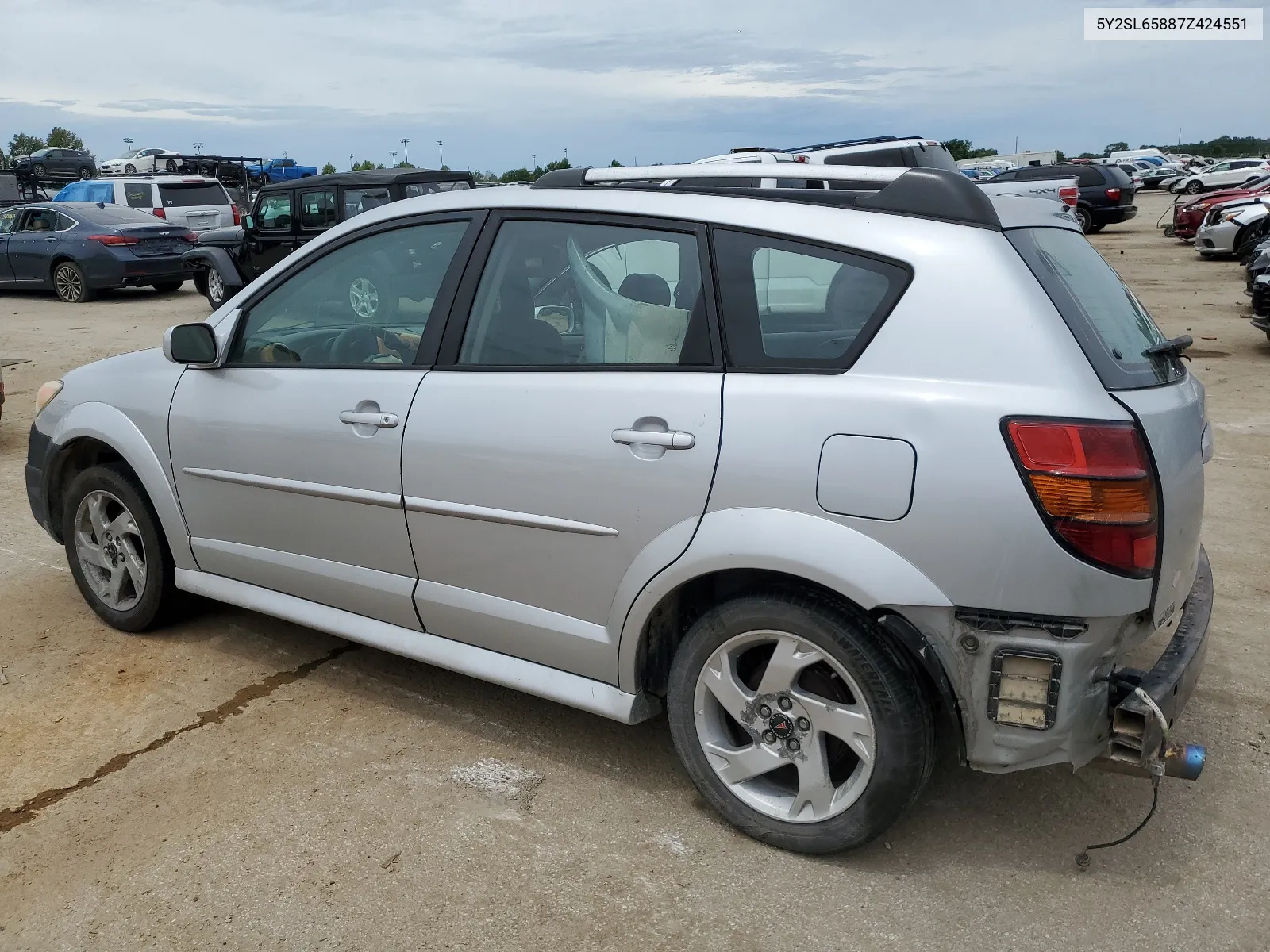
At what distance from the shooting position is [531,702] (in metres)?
3.85

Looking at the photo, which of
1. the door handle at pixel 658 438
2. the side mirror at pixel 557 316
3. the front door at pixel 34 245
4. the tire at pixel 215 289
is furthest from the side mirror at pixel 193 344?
the front door at pixel 34 245

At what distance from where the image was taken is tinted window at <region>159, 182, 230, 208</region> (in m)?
19.1

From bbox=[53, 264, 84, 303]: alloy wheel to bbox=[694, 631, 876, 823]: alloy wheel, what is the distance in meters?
16.8

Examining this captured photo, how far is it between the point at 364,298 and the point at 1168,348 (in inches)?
98.4

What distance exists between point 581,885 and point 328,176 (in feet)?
40.0

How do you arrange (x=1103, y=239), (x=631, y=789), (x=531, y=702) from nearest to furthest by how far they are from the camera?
(x=631, y=789)
(x=531, y=702)
(x=1103, y=239)

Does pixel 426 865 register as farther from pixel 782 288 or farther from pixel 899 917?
pixel 782 288

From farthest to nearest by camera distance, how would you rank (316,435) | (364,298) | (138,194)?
(138,194) → (364,298) → (316,435)

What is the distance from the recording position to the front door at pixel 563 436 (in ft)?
9.57

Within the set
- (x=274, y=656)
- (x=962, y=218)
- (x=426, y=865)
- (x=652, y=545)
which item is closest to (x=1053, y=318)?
(x=962, y=218)

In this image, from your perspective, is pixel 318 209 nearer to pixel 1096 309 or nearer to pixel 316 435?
pixel 316 435

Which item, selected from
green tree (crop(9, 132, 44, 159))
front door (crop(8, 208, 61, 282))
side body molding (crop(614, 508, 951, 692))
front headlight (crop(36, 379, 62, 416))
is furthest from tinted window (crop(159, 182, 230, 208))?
green tree (crop(9, 132, 44, 159))

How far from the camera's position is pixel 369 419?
135 inches

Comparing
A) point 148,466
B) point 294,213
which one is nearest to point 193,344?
point 148,466
